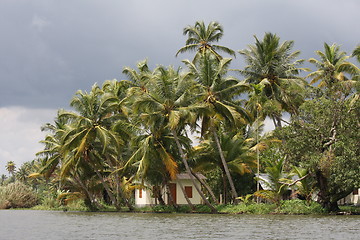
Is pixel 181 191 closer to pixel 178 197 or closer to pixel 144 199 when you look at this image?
pixel 178 197

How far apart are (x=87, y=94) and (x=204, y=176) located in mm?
13951

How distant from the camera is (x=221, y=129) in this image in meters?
41.5

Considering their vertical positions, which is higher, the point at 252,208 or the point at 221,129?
the point at 221,129

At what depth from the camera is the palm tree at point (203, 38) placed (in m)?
45.0

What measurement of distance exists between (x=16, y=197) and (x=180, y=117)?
31973 mm

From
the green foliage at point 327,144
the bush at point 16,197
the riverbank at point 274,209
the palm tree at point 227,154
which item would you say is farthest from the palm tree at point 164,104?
the bush at point 16,197

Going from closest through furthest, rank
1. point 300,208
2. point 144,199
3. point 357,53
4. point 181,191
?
1. point 300,208
2. point 357,53
3. point 181,191
4. point 144,199

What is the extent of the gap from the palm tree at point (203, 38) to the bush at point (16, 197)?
26.9m

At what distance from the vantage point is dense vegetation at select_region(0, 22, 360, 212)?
2981 cm

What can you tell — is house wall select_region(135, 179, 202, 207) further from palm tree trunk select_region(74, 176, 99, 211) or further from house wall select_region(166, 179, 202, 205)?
palm tree trunk select_region(74, 176, 99, 211)

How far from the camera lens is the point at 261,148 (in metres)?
38.3

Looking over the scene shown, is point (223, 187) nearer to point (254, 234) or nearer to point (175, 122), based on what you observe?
point (175, 122)

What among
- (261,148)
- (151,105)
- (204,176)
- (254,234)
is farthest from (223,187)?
(254,234)

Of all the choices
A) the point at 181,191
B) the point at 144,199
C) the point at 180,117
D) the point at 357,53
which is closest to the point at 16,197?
the point at 144,199
